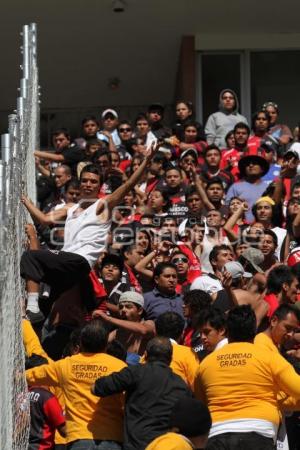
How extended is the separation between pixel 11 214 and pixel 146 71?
1487 centimetres

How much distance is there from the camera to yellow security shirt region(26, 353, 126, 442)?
9.20 metres

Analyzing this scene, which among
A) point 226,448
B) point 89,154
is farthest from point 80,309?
point 89,154

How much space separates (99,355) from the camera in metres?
9.32

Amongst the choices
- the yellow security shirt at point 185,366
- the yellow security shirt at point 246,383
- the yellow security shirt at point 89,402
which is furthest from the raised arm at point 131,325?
the yellow security shirt at point 246,383

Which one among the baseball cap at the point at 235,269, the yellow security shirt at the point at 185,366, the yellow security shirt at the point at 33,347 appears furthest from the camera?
the baseball cap at the point at 235,269

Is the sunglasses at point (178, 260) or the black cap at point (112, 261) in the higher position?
the black cap at point (112, 261)

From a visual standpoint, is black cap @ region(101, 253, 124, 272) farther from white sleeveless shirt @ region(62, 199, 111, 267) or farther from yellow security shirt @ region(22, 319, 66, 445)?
yellow security shirt @ region(22, 319, 66, 445)

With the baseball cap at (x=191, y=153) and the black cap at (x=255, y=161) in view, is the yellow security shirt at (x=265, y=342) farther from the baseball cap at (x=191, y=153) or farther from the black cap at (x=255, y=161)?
the baseball cap at (x=191, y=153)

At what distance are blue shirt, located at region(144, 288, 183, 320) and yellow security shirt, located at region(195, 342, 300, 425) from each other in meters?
2.74

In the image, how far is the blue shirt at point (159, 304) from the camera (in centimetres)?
1173

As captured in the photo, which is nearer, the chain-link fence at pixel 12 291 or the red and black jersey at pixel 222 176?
the chain-link fence at pixel 12 291

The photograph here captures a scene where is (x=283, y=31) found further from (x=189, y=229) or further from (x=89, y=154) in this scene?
(x=189, y=229)

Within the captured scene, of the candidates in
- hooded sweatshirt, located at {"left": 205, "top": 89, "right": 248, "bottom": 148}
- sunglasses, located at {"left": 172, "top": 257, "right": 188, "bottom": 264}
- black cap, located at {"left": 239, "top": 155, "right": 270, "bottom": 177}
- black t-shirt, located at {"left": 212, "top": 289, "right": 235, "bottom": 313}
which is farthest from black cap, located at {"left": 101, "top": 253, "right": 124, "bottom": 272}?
hooded sweatshirt, located at {"left": 205, "top": 89, "right": 248, "bottom": 148}

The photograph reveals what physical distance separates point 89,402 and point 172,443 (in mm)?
2352
